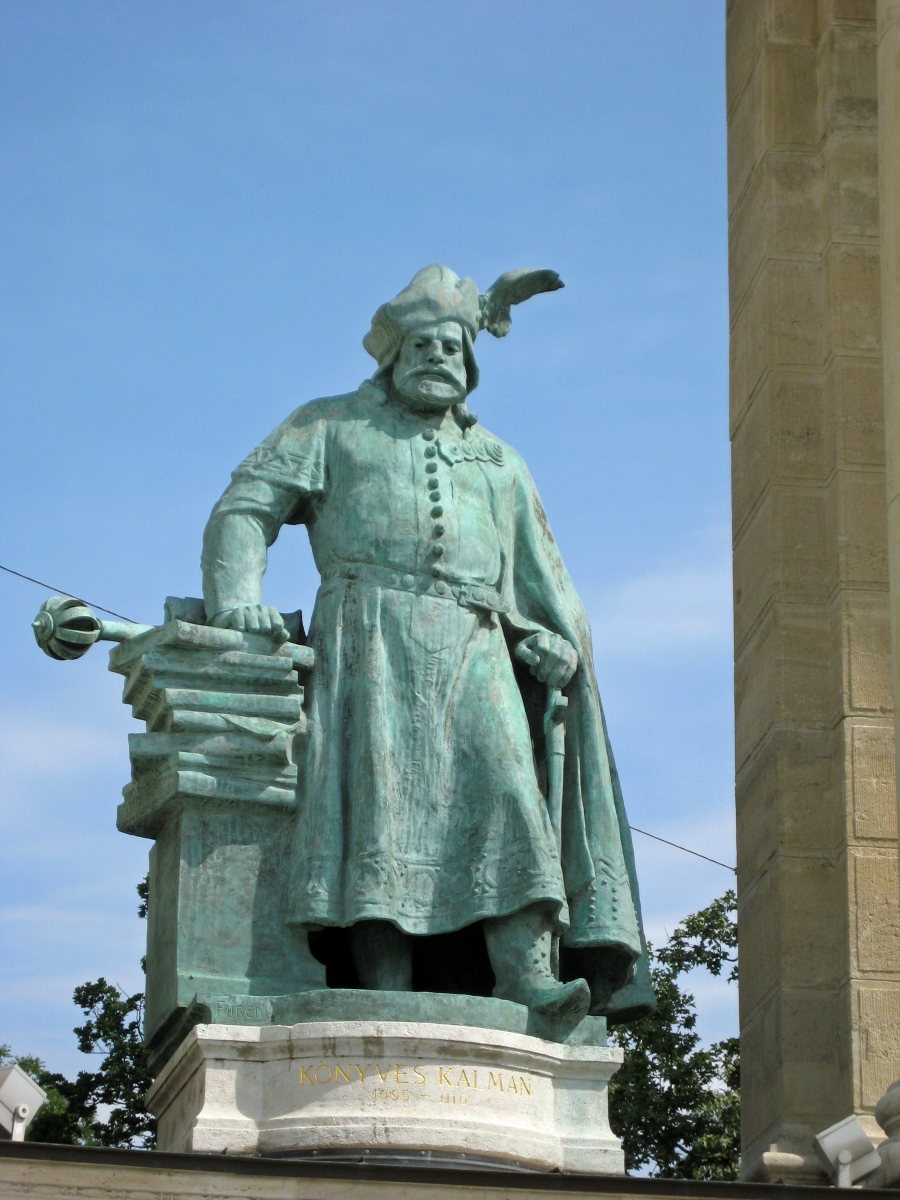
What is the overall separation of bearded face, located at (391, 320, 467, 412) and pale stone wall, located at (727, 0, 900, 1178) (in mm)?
2921

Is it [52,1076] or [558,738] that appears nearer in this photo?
[558,738]

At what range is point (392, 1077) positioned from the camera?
33.1 feet

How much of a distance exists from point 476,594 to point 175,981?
2.10 metres

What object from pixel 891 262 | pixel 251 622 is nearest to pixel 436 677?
pixel 251 622

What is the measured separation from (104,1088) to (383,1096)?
7052mm

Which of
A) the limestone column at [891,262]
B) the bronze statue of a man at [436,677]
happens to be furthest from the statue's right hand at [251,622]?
the limestone column at [891,262]

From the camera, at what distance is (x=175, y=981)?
10.5m

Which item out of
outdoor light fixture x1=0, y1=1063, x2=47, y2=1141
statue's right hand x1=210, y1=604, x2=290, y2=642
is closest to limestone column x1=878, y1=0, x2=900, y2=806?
statue's right hand x1=210, y1=604, x2=290, y2=642

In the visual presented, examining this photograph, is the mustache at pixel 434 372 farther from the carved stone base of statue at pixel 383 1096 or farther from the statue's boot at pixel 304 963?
the carved stone base of statue at pixel 383 1096

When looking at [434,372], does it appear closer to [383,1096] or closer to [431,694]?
[431,694]

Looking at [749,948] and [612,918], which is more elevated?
[749,948]

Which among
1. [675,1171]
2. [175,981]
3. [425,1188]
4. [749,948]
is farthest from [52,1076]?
[425,1188]

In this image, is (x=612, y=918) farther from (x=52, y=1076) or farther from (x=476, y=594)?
(x=52, y=1076)

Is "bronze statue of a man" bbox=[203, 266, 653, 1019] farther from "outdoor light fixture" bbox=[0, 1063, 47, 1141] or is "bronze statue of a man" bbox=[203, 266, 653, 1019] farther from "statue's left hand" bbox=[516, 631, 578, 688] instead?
"outdoor light fixture" bbox=[0, 1063, 47, 1141]
